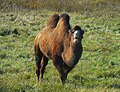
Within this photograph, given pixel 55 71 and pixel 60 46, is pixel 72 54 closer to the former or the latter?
pixel 60 46

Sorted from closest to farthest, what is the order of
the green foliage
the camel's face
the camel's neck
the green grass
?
the green grass → the camel's face → the camel's neck → the green foliage

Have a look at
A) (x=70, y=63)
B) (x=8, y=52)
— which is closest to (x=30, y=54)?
(x=8, y=52)

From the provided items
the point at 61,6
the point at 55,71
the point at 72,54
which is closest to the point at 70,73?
the point at 55,71

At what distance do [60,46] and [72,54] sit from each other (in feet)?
3.12

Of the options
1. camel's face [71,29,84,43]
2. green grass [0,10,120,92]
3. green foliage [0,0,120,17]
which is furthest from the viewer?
green foliage [0,0,120,17]

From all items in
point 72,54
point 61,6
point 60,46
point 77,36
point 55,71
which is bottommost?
point 61,6

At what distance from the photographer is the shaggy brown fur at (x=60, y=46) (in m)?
8.77

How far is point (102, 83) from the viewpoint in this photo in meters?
10.5

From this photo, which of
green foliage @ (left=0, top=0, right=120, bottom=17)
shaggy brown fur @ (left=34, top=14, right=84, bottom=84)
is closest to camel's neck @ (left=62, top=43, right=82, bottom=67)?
shaggy brown fur @ (left=34, top=14, right=84, bottom=84)

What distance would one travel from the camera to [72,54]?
8844 millimetres

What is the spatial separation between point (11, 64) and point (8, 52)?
226cm

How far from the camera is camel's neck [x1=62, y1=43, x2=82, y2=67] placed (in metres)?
8.72

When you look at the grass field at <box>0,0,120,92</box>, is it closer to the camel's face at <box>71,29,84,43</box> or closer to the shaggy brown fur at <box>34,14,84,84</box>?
the shaggy brown fur at <box>34,14,84,84</box>

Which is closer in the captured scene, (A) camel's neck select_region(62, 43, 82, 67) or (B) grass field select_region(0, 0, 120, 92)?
(B) grass field select_region(0, 0, 120, 92)
